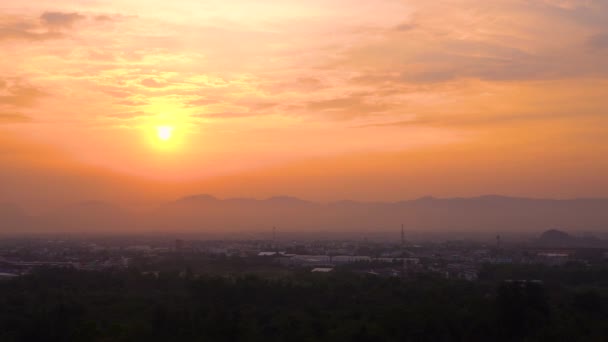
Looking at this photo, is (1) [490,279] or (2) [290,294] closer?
(2) [290,294]

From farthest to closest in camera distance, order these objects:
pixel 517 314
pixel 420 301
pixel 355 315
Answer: pixel 420 301
pixel 355 315
pixel 517 314

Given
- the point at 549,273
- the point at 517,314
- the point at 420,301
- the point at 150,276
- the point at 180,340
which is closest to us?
the point at 180,340

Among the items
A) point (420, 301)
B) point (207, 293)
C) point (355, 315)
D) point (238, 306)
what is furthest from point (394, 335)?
point (207, 293)

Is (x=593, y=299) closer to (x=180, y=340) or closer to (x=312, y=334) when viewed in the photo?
(x=312, y=334)

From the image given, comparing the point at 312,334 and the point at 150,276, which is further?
the point at 150,276

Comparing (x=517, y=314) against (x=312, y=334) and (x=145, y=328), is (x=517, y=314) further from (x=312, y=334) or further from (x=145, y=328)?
(x=145, y=328)

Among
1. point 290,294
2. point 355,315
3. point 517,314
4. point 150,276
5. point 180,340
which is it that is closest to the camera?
point 180,340

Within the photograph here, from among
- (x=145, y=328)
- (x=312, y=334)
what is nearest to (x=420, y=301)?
(x=312, y=334)

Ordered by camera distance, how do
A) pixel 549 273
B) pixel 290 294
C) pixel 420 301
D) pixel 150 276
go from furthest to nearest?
pixel 549 273, pixel 150 276, pixel 290 294, pixel 420 301
